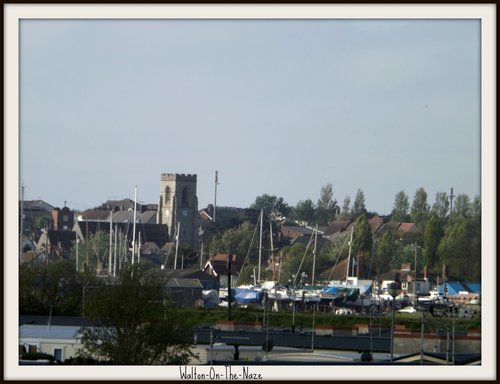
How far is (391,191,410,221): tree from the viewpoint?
420ft

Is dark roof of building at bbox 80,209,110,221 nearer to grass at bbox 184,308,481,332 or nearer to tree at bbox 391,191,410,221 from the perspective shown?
tree at bbox 391,191,410,221

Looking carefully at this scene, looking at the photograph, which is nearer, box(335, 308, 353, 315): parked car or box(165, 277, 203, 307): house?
box(335, 308, 353, 315): parked car

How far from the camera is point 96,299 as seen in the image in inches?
1159

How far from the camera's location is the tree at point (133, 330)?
2720cm

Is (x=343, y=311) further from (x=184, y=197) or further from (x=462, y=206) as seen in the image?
(x=184, y=197)

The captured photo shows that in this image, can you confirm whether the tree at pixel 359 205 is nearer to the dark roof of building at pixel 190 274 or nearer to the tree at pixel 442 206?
the tree at pixel 442 206

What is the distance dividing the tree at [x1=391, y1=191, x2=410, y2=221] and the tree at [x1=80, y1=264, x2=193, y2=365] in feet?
326

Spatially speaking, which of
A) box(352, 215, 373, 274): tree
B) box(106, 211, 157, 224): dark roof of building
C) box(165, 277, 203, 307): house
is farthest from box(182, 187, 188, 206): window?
box(165, 277, 203, 307): house

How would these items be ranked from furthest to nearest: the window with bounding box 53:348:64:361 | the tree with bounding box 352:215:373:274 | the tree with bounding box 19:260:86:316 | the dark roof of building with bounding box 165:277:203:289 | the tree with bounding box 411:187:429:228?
the tree with bounding box 411:187:429:228, the tree with bounding box 352:215:373:274, the dark roof of building with bounding box 165:277:203:289, the tree with bounding box 19:260:86:316, the window with bounding box 53:348:64:361

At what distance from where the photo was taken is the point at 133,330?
91.7 ft

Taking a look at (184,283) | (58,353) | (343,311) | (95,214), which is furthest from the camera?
(95,214)

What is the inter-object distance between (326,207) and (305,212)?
350 centimetres

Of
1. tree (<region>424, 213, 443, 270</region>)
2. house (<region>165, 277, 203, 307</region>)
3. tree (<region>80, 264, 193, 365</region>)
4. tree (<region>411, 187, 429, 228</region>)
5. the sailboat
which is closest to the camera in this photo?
tree (<region>80, 264, 193, 365</region>)

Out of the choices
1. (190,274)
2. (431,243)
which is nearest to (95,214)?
(431,243)
